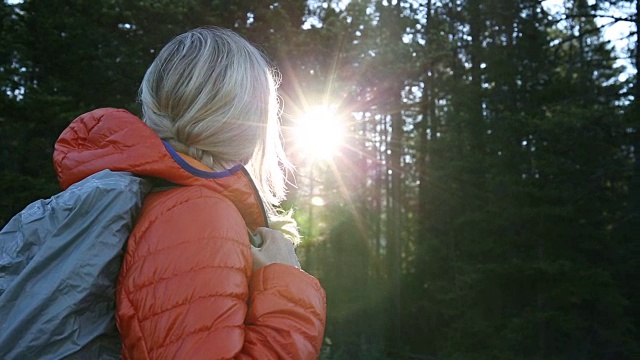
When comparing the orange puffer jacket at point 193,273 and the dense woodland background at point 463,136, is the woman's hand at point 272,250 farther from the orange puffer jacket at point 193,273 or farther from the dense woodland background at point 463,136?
the dense woodland background at point 463,136

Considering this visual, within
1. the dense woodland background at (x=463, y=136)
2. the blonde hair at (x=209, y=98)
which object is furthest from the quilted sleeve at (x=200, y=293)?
the dense woodland background at (x=463, y=136)

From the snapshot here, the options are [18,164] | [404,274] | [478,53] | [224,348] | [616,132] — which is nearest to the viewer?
[224,348]

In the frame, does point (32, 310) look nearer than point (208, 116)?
Yes

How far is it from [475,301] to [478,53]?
7.87m

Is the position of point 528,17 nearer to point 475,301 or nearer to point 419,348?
point 475,301

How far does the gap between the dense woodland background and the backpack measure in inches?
379

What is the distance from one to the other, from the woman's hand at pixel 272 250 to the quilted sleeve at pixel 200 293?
0.04 metres

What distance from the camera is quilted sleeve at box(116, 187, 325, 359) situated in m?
1.23

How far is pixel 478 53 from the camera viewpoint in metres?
19.6

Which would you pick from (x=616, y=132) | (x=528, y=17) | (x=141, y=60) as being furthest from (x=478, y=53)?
(x=141, y=60)

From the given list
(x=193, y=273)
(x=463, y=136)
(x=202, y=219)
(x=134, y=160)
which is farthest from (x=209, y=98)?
(x=463, y=136)

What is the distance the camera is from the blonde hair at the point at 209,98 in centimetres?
152

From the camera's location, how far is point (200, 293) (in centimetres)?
124

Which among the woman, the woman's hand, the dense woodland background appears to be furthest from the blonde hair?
the dense woodland background
